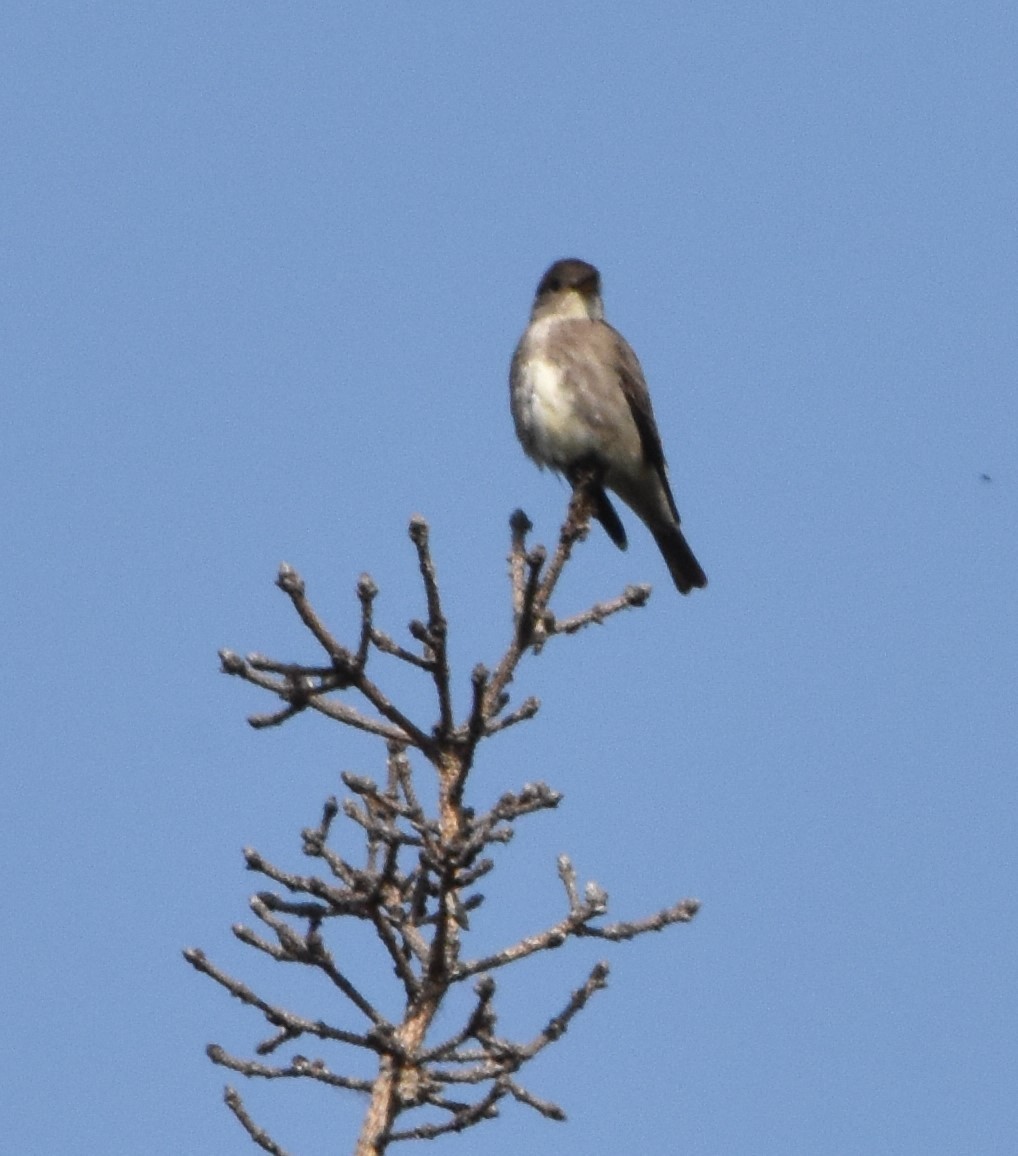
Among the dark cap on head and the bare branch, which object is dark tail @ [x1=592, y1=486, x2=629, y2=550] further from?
the bare branch

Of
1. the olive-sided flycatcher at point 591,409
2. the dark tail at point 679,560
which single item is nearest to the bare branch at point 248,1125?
the olive-sided flycatcher at point 591,409

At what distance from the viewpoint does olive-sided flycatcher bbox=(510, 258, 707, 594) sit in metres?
8.88

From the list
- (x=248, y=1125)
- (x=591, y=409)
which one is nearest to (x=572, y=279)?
(x=591, y=409)

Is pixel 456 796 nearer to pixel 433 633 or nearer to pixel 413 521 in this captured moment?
pixel 433 633

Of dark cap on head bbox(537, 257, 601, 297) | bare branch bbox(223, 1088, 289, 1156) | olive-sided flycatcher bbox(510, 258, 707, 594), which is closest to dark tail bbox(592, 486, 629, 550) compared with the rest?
olive-sided flycatcher bbox(510, 258, 707, 594)

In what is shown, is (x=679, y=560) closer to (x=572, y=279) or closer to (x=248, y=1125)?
(x=572, y=279)

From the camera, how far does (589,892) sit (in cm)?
419

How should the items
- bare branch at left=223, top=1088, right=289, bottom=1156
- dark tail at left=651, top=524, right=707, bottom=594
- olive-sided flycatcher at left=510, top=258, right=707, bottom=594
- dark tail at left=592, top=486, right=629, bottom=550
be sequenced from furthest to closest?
dark tail at left=651, top=524, right=707, bottom=594
dark tail at left=592, top=486, right=629, bottom=550
olive-sided flycatcher at left=510, top=258, right=707, bottom=594
bare branch at left=223, top=1088, right=289, bottom=1156

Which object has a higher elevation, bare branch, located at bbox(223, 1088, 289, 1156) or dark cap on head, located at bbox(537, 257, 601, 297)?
dark cap on head, located at bbox(537, 257, 601, 297)

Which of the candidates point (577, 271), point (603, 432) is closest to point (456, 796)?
point (603, 432)

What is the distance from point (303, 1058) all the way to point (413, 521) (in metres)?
1.19

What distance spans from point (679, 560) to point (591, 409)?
133 cm

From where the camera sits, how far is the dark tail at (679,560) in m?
9.84

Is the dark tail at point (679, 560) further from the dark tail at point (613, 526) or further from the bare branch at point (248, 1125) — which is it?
the bare branch at point (248, 1125)
